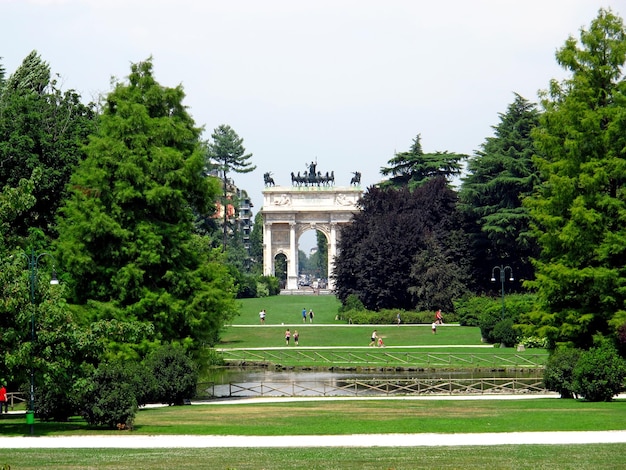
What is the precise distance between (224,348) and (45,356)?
3357cm

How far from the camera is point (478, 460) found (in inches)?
745

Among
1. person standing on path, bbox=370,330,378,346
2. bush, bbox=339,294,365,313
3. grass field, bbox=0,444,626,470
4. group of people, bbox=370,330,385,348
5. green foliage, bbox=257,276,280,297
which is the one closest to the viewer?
grass field, bbox=0,444,626,470

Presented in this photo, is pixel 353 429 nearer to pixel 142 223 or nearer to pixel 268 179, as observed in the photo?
pixel 142 223

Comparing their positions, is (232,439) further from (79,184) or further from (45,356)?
(79,184)

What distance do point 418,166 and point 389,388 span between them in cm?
6226

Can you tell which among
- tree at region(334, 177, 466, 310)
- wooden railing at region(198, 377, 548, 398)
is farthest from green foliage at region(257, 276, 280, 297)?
wooden railing at region(198, 377, 548, 398)

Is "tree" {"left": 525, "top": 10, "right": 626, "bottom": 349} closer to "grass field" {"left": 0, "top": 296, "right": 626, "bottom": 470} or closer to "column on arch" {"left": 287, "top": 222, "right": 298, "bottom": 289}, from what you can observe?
"grass field" {"left": 0, "top": 296, "right": 626, "bottom": 470}

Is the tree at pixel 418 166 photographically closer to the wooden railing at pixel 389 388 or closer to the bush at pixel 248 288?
the bush at pixel 248 288

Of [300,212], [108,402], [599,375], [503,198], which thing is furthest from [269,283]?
[108,402]

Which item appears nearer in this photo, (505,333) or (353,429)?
(353,429)

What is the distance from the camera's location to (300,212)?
137 metres

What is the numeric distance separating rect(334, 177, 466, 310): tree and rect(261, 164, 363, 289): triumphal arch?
55.6 meters

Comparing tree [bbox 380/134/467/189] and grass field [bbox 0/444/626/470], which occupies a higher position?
tree [bbox 380/134/467/189]

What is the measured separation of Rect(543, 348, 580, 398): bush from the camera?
32.4 m
